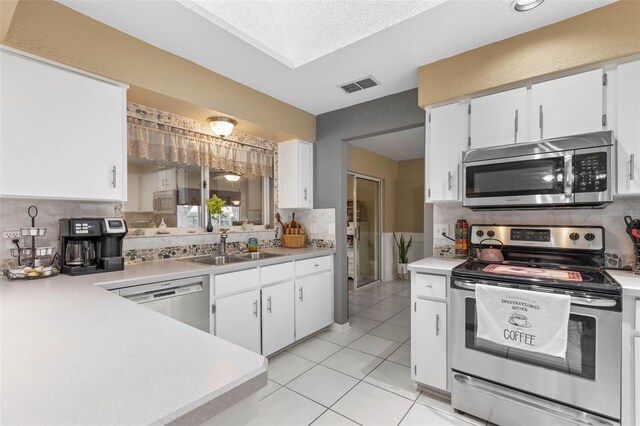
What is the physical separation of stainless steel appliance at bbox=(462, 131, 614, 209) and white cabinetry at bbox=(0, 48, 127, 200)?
2.52 metres

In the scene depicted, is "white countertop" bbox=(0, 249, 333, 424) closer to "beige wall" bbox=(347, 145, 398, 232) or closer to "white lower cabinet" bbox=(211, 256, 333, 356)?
"white lower cabinet" bbox=(211, 256, 333, 356)

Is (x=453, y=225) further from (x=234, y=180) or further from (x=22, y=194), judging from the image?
(x=22, y=194)

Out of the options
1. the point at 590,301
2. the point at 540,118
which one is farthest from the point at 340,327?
the point at 540,118

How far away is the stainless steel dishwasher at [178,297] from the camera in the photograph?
187 cm

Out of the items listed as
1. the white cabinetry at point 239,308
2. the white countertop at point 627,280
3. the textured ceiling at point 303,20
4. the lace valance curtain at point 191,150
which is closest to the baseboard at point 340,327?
the white cabinetry at point 239,308

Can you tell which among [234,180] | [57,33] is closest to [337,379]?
[234,180]

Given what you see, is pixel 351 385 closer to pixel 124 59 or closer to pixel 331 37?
pixel 331 37

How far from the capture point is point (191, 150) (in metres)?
2.88

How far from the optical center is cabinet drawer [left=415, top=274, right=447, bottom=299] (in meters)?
2.14

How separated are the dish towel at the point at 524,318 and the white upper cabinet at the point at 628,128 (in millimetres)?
841

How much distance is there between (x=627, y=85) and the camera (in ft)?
5.98

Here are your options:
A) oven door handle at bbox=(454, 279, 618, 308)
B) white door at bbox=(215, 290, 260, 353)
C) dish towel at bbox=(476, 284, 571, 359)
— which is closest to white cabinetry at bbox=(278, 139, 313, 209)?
white door at bbox=(215, 290, 260, 353)

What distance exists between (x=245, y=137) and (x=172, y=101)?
107cm

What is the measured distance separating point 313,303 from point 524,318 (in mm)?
1962
